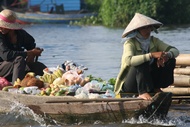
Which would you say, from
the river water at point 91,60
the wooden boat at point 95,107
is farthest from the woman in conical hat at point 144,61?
the river water at point 91,60

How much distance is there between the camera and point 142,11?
31203 mm

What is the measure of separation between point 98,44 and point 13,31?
41.1 feet

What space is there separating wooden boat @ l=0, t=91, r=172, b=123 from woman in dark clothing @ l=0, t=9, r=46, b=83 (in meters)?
0.62

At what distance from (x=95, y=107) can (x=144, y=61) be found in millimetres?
701

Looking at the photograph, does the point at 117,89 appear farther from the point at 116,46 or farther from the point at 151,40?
the point at 116,46

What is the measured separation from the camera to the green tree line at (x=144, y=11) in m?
31.5

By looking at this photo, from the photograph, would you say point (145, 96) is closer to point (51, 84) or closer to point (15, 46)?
point (51, 84)

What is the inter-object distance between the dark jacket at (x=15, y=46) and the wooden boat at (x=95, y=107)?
722 mm

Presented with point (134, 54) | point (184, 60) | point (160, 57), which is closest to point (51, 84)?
point (134, 54)

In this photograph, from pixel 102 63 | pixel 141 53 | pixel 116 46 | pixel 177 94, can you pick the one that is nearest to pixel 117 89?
pixel 141 53

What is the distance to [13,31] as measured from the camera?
742cm

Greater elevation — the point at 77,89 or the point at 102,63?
the point at 77,89

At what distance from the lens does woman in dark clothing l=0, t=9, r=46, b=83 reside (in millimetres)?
7238

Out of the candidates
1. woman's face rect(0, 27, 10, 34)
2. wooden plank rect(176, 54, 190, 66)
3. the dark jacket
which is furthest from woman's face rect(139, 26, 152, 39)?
woman's face rect(0, 27, 10, 34)
